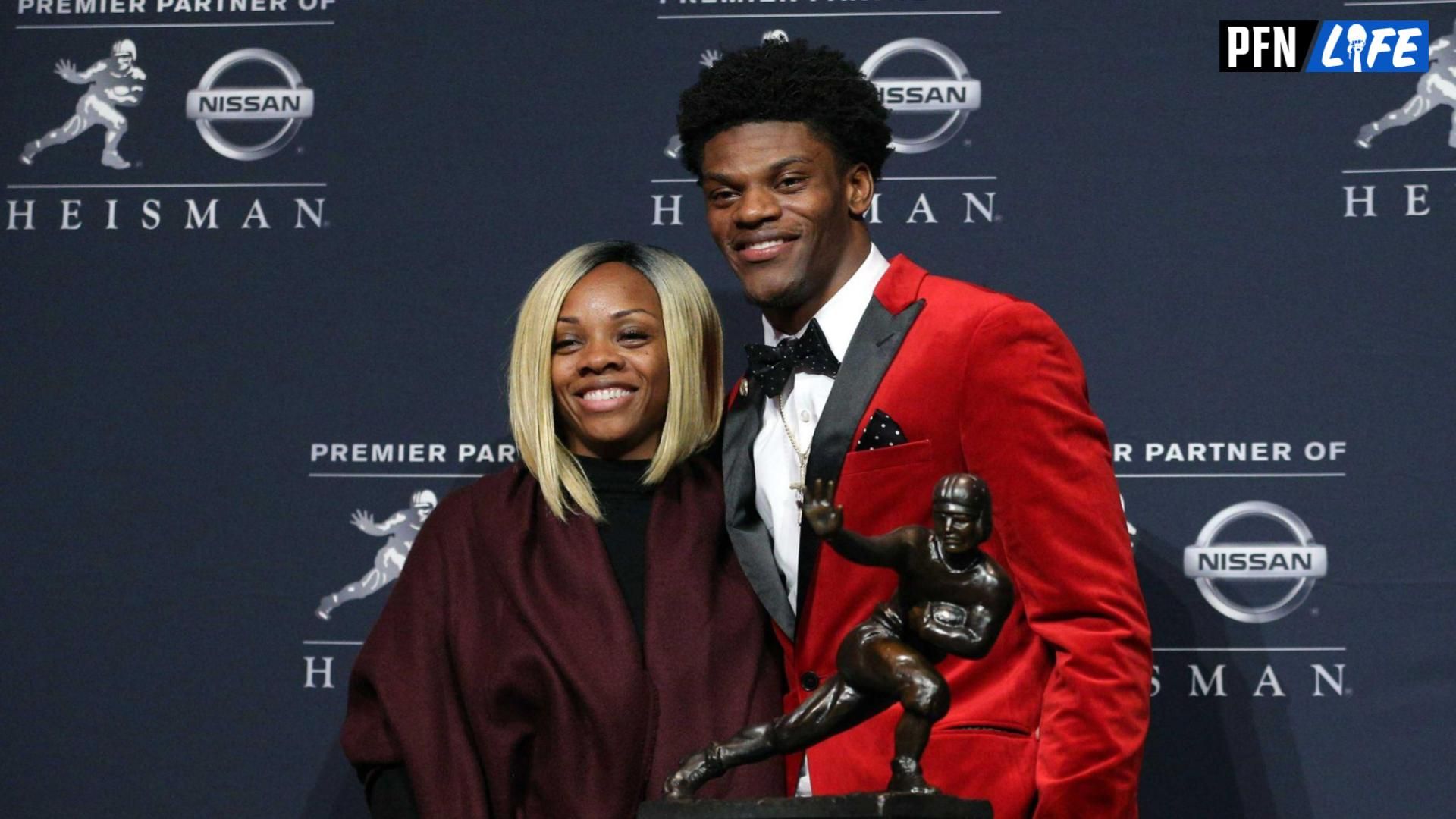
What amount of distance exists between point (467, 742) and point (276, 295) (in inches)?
44.6

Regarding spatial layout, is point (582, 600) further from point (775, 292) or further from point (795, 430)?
point (775, 292)

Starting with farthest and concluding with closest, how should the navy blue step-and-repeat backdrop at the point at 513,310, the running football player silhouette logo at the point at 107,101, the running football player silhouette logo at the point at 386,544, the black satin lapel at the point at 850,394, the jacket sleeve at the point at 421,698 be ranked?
1. the running football player silhouette logo at the point at 107,101
2. the running football player silhouette logo at the point at 386,544
3. the navy blue step-and-repeat backdrop at the point at 513,310
4. the jacket sleeve at the point at 421,698
5. the black satin lapel at the point at 850,394

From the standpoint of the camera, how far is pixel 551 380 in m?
2.64

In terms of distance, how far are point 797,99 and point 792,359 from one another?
354mm

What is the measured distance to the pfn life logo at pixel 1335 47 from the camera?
3090 millimetres

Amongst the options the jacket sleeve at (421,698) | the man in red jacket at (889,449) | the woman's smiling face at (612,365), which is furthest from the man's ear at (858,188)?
the jacket sleeve at (421,698)

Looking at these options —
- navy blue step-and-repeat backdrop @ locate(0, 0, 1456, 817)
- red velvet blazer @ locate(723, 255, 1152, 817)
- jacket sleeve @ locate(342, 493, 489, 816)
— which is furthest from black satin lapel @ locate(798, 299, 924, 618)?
navy blue step-and-repeat backdrop @ locate(0, 0, 1456, 817)

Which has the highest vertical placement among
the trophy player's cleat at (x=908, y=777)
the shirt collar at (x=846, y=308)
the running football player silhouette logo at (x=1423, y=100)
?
the running football player silhouette logo at (x=1423, y=100)

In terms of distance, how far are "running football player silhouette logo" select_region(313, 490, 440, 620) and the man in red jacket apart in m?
0.84

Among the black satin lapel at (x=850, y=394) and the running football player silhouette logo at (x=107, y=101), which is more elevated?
the running football player silhouette logo at (x=107, y=101)

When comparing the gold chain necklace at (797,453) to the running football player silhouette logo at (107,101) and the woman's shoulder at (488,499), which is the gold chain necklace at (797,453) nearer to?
the woman's shoulder at (488,499)

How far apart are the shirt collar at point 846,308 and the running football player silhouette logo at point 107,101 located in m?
1.59

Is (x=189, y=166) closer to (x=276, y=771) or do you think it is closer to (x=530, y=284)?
(x=530, y=284)

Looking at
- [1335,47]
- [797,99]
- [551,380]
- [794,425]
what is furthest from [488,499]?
[1335,47]
